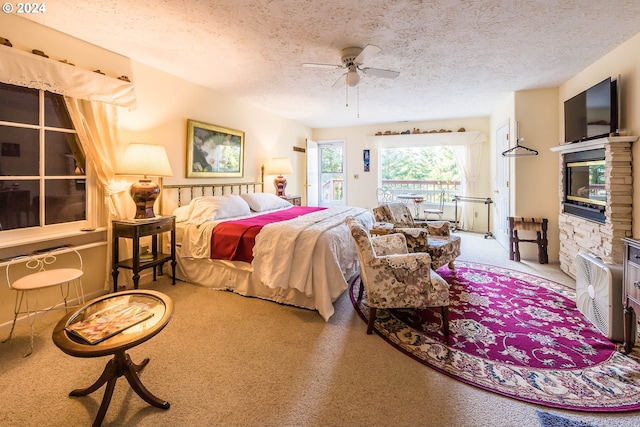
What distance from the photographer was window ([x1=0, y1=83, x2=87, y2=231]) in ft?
8.10

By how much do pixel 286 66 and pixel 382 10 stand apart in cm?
146

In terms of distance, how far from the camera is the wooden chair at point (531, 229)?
415cm

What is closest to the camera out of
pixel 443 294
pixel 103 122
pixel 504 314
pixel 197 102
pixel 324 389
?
pixel 324 389

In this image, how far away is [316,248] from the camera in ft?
8.72

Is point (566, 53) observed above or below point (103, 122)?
above

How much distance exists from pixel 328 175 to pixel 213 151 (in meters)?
3.83

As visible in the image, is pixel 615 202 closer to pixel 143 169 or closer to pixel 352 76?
pixel 352 76

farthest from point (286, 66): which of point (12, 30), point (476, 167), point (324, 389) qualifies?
point (476, 167)

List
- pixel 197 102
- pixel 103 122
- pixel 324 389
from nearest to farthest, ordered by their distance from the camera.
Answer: pixel 324 389 < pixel 103 122 < pixel 197 102

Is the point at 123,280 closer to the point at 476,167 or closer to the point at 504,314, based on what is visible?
the point at 504,314

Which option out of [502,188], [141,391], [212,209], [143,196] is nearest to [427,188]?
[502,188]

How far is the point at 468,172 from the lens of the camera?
253 inches

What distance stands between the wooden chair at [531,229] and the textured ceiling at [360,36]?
6.14 ft

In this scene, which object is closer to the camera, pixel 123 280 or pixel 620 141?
pixel 620 141
